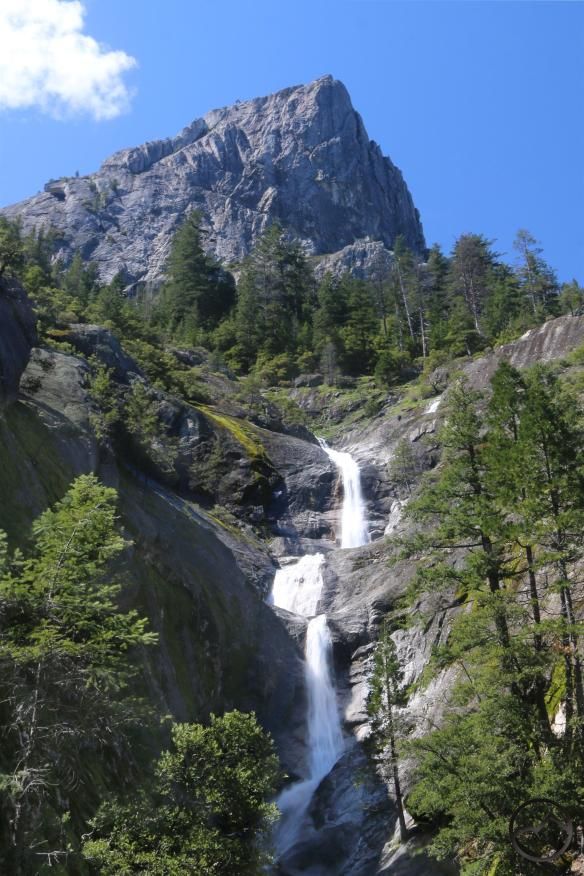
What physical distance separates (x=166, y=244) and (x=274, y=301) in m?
41.1

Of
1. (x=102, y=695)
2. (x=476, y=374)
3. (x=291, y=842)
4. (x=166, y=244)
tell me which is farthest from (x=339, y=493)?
Result: (x=166, y=244)

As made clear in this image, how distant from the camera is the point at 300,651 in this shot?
34.8m

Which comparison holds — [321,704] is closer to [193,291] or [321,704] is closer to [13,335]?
[13,335]

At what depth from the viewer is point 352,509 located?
158ft

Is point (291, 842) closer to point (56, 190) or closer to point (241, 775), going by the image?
point (241, 775)

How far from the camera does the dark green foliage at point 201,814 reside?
15.5m

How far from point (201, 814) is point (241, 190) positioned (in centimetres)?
11986

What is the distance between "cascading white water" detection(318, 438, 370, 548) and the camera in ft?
151

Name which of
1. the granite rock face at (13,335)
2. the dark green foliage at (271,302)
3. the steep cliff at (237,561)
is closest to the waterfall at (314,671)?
the steep cliff at (237,561)

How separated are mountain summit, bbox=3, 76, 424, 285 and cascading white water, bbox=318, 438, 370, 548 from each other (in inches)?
2830

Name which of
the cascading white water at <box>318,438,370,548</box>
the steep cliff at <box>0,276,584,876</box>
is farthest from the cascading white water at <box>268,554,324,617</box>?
the cascading white water at <box>318,438,370,548</box>

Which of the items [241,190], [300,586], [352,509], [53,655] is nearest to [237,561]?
[300,586]

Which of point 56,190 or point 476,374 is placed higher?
point 56,190

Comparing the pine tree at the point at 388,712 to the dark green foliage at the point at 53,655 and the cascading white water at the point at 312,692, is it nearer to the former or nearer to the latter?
the cascading white water at the point at 312,692
